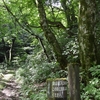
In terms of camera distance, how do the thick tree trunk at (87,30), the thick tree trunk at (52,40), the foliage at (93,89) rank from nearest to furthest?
the foliage at (93,89) → the thick tree trunk at (87,30) → the thick tree trunk at (52,40)

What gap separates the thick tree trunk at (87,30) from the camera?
5680 mm

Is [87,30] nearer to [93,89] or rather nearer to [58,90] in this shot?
[93,89]

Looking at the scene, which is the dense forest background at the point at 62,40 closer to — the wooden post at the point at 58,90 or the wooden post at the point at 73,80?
the wooden post at the point at 73,80

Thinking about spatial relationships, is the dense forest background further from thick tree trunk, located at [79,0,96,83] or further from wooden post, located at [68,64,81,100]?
wooden post, located at [68,64,81,100]

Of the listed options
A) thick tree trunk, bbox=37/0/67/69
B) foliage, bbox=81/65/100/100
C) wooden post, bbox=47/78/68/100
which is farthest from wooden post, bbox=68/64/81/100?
thick tree trunk, bbox=37/0/67/69

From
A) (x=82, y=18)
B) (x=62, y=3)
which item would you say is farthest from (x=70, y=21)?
(x=82, y=18)

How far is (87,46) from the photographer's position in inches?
227

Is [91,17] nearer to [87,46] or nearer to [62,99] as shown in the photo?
[87,46]

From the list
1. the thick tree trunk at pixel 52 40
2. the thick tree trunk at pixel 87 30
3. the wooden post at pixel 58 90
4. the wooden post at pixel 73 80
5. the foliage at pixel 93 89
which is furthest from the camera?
the thick tree trunk at pixel 52 40

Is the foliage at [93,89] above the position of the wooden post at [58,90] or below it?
above

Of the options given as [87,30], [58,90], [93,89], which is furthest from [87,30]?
[58,90]

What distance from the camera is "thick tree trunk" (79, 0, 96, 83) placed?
568cm

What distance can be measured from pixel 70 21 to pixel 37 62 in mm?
3237

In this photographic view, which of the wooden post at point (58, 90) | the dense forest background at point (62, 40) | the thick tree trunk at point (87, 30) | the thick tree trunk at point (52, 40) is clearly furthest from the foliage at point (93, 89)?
the thick tree trunk at point (52, 40)
